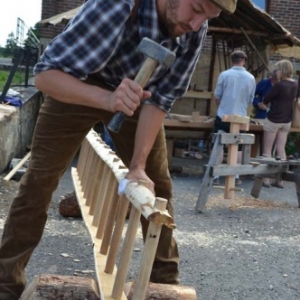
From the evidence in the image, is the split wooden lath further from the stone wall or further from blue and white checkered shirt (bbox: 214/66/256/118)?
blue and white checkered shirt (bbox: 214/66/256/118)

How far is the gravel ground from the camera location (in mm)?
4230

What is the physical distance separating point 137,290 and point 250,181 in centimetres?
777

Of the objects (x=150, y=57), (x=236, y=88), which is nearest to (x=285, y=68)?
(x=236, y=88)

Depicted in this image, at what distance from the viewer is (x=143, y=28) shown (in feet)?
8.82

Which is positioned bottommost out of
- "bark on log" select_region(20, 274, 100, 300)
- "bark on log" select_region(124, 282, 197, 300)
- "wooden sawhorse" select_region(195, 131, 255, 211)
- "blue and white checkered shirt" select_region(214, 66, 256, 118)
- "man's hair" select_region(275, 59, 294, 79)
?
"wooden sawhorse" select_region(195, 131, 255, 211)

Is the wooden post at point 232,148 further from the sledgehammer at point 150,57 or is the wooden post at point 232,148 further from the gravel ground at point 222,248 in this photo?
the sledgehammer at point 150,57

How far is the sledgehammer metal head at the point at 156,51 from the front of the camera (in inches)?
95.3

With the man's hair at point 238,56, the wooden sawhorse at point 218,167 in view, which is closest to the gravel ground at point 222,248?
the wooden sawhorse at point 218,167

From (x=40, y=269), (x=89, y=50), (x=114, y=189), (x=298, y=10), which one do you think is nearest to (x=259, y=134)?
(x=298, y=10)

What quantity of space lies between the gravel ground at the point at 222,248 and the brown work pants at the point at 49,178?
82cm

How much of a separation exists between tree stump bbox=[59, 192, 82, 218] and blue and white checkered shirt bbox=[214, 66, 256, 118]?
383cm

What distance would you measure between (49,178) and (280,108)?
6328 mm

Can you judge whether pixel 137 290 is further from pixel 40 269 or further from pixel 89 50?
pixel 40 269

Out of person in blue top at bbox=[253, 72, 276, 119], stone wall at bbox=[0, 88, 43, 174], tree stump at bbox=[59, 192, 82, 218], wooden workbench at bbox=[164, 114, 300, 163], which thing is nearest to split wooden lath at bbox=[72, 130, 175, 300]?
tree stump at bbox=[59, 192, 82, 218]
